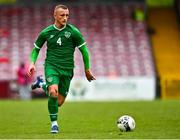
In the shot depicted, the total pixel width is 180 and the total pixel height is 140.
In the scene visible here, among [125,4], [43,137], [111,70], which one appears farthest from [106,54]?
[43,137]

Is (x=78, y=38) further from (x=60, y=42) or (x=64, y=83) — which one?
(x=64, y=83)

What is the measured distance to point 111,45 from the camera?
1768 inches

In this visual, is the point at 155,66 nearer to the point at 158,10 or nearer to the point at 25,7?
the point at 158,10

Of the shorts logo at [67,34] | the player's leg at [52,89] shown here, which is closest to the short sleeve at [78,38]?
the shorts logo at [67,34]

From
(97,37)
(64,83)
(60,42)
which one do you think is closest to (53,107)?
(64,83)

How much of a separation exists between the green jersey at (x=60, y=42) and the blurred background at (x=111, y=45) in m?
22.5

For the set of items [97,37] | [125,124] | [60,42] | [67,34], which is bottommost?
[125,124]

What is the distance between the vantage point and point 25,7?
47.3m

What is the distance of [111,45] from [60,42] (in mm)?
30153

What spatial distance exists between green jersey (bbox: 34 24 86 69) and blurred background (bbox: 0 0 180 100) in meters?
22.5

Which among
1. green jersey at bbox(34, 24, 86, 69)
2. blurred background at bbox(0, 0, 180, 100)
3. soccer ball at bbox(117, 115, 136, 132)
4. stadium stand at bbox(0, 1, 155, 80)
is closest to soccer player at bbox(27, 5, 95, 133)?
green jersey at bbox(34, 24, 86, 69)

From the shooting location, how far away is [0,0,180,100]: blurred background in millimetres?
38219

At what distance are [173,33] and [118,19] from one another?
3.61 m

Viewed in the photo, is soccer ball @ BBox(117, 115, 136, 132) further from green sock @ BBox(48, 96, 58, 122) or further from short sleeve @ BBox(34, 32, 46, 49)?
short sleeve @ BBox(34, 32, 46, 49)
